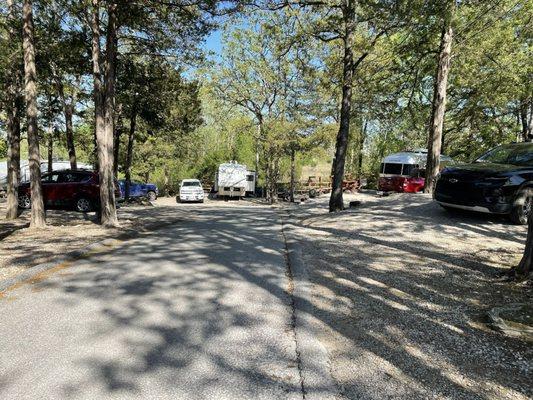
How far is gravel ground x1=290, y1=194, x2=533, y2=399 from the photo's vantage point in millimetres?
2740

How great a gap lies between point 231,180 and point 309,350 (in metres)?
29.3

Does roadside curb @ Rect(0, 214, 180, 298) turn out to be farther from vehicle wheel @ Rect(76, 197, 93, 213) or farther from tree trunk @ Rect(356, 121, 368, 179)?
tree trunk @ Rect(356, 121, 368, 179)

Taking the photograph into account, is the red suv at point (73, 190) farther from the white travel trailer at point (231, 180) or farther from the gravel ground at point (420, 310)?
the white travel trailer at point (231, 180)

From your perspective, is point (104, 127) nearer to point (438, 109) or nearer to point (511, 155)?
point (511, 155)

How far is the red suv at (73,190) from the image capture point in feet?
52.0

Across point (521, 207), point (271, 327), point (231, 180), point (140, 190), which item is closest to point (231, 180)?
point (231, 180)

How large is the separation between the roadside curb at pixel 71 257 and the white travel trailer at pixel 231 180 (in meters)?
21.8

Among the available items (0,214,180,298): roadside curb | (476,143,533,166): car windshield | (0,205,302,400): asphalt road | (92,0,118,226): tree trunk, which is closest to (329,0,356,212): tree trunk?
(476,143,533,166): car windshield

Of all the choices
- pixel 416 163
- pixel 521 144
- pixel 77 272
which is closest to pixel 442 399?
pixel 77 272

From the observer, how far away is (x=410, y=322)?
3.72m

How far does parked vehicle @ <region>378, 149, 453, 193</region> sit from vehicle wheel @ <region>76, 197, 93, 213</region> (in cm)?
1747

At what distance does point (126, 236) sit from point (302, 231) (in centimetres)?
435

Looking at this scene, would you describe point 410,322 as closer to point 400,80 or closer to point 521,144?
point 521,144

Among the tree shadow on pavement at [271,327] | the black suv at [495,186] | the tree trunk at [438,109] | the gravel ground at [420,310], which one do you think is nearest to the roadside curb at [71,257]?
the tree shadow on pavement at [271,327]
